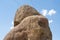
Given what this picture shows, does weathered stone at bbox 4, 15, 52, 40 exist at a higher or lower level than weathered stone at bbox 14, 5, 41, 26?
lower

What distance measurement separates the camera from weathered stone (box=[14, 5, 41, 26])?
1394cm

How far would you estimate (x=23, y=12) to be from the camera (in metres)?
14.3

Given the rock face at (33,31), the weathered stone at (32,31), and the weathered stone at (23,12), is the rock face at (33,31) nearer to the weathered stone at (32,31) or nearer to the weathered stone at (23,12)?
the weathered stone at (32,31)

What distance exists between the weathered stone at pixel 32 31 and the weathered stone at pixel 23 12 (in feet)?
5.19

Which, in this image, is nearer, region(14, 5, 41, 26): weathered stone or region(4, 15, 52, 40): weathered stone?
region(4, 15, 52, 40): weathered stone

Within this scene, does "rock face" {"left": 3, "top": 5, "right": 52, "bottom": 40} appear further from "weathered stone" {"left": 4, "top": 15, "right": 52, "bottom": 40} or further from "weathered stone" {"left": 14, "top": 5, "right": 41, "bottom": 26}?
"weathered stone" {"left": 14, "top": 5, "right": 41, "bottom": 26}

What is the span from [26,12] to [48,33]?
9.38ft

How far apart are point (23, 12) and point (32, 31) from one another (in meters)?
2.87

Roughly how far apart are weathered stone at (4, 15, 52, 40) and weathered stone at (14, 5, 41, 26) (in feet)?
5.19

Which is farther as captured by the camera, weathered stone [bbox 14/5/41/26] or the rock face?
weathered stone [bbox 14/5/41/26]

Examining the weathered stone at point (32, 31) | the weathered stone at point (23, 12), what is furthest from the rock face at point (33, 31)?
the weathered stone at point (23, 12)

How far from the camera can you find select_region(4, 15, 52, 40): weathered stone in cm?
1170

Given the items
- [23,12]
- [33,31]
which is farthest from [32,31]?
[23,12]

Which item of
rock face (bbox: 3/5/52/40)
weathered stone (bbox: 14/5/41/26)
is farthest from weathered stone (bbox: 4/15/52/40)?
weathered stone (bbox: 14/5/41/26)
